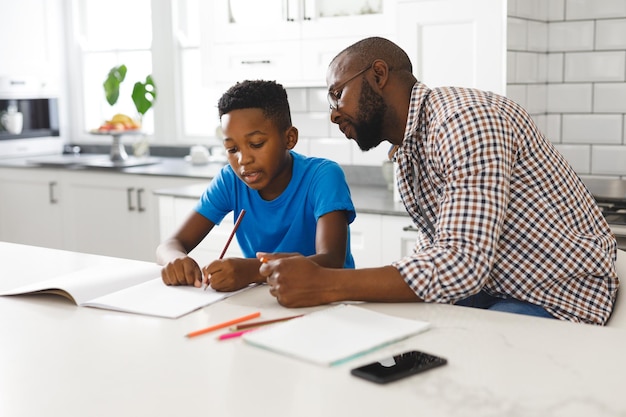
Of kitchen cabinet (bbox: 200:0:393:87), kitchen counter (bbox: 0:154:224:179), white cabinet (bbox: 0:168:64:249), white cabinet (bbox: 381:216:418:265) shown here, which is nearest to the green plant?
kitchen counter (bbox: 0:154:224:179)

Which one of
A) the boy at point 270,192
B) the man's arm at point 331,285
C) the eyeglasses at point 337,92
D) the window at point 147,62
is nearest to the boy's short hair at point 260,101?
the boy at point 270,192

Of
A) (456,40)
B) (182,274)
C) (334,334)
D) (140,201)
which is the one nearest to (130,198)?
(140,201)

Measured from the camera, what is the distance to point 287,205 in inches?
82.1

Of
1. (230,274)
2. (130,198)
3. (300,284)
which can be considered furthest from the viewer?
(130,198)

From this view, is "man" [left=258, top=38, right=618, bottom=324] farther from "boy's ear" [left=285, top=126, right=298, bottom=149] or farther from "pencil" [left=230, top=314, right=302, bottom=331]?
"boy's ear" [left=285, top=126, right=298, bottom=149]

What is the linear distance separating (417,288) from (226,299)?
377 millimetres

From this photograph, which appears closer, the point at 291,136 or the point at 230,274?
the point at 230,274

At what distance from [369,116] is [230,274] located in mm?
457

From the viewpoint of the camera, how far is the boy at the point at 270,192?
1970mm

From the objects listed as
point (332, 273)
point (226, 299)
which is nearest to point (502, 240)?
point (332, 273)

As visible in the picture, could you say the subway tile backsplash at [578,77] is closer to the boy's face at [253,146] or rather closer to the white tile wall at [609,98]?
the white tile wall at [609,98]

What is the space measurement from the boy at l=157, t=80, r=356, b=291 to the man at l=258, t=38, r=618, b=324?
20 centimetres

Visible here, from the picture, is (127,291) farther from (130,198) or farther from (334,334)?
(130,198)

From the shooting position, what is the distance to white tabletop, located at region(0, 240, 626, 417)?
1.05m
